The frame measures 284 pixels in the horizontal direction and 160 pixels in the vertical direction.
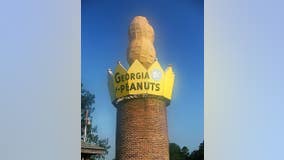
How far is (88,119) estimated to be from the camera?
266cm

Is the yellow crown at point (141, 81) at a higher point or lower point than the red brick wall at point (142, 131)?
higher

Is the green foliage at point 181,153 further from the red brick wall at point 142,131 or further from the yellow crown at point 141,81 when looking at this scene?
the yellow crown at point 141,81

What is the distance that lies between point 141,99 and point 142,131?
192 mm

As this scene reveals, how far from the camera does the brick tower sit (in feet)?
8.89

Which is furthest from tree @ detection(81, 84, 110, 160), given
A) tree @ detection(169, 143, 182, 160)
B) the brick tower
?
tree @ detection(169, 143, 182, 160)

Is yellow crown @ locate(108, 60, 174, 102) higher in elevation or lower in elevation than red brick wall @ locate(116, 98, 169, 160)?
higher

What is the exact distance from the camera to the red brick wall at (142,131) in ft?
8.86

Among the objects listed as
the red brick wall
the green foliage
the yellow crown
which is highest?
the yellow crown

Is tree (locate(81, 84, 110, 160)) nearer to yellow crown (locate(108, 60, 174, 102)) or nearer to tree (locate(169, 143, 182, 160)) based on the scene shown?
yellow crown (locate(108, 60, 174, 102))

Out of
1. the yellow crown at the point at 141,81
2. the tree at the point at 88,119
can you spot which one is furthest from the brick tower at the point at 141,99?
the tree at the point at 88,119

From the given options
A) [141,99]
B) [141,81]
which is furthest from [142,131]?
[141,81]

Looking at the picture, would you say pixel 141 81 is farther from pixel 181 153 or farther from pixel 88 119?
pixel 181 153
